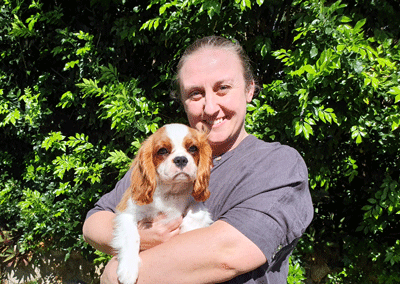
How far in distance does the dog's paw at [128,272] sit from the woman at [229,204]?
5cm

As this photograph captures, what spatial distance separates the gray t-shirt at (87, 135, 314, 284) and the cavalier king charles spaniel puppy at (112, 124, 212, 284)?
0.35ft

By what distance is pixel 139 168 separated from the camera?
1.99 metres

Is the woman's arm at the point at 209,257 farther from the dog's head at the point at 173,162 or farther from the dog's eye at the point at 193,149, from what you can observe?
the dog's eye at the point at 193,149

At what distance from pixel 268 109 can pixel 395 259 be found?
1784 mm

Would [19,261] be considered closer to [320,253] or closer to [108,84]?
[108,84]

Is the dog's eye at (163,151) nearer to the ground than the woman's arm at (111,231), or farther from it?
farther from it

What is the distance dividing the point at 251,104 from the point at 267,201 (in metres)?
1.69

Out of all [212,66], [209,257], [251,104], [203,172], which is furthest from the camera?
[251,104]

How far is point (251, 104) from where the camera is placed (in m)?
3.02

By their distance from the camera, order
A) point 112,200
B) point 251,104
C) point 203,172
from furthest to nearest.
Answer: point 251,104, point 112,200, point 203,172

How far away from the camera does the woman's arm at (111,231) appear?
1759 millimetres

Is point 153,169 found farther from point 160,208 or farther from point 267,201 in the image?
point 267,201

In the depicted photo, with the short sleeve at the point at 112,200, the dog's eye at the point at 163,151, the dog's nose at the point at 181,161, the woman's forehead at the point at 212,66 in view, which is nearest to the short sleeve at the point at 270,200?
the dog's nose at the point at 181,161

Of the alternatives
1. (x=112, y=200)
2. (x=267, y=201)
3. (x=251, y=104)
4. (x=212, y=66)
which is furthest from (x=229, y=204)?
(x=251, y=104)
